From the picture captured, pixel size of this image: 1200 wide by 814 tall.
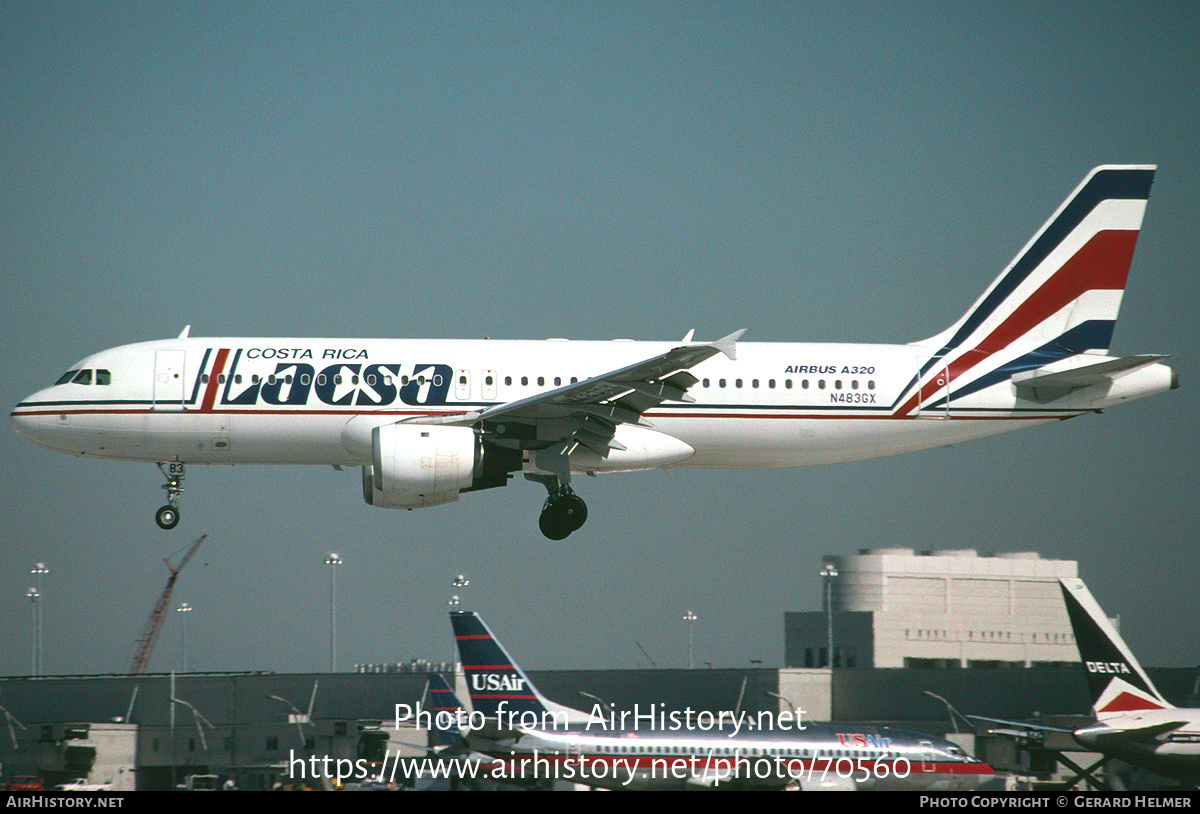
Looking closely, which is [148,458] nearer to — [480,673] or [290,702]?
[480,673]

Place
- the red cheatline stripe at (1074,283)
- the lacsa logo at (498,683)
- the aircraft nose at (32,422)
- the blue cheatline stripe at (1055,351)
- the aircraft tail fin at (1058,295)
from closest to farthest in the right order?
the aircraft nose at (32,422)
the lacsa logo at (498,683)
the blue cheatline stripe at (1055,351)
the aircraft tail fin at (1058,295)
the red cheatline stripe at (1074,283)

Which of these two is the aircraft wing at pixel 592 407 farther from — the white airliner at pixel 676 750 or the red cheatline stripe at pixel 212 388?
the white airliner at pixel 676 750

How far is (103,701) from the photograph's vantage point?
1747 inches

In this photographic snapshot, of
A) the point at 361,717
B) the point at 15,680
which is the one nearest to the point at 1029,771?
the point at 361,717

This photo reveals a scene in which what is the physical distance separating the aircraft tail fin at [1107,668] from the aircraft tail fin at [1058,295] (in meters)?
6.10

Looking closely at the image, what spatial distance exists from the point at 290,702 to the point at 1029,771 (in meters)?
23.9

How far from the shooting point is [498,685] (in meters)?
31.3

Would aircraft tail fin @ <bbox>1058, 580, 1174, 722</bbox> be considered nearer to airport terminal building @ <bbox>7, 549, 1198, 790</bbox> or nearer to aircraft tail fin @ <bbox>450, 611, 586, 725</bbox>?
airport terminal building @ <bbox>7, 549, 1198, 790</bbox>

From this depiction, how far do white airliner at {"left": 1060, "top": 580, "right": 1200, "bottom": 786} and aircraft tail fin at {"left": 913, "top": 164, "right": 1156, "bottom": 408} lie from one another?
19.7ft

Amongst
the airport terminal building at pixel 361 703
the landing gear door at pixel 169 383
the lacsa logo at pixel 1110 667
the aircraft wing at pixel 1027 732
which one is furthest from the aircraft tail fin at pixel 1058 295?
the landing gear door at pixel 169 383

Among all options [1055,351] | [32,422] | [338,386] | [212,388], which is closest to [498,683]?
[338,386]

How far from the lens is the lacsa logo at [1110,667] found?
3084 cm

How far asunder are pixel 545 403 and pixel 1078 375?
13.4 meters

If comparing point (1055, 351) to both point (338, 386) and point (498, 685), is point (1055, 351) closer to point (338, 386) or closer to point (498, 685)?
point (498, 685)
